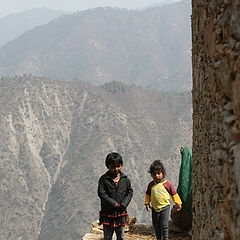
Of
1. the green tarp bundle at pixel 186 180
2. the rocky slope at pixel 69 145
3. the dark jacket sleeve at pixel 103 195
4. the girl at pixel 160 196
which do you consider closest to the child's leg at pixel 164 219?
the girl at pixel 160 196

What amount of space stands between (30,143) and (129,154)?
16245 mm

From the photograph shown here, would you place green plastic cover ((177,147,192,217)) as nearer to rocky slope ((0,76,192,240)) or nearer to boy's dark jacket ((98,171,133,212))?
boy's dark jacket ((98,171,133,212))

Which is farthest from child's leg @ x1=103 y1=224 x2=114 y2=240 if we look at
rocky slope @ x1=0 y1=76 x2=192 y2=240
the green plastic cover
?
rocky slope @ x1=0 y1=76 x2=192 y2=240

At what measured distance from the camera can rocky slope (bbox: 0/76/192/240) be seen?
216 ft

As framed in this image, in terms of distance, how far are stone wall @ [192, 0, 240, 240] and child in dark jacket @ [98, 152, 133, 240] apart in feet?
4.31

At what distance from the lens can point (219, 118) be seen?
2.38 metres

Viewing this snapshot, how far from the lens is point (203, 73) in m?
3.01

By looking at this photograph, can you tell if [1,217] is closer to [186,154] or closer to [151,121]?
[151,121]

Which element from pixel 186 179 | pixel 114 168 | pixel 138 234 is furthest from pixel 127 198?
pixel 138 234

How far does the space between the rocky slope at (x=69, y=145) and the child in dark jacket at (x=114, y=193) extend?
56.6 metres

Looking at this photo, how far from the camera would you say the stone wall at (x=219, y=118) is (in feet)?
6.62

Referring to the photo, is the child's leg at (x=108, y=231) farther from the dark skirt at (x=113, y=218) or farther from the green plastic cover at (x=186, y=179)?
the green plastic cover at (x=186, y=179)

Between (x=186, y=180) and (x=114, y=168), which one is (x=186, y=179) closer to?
(x=186, y=180)

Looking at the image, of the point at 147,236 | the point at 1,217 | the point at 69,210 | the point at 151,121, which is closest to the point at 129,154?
the point at 151,121
